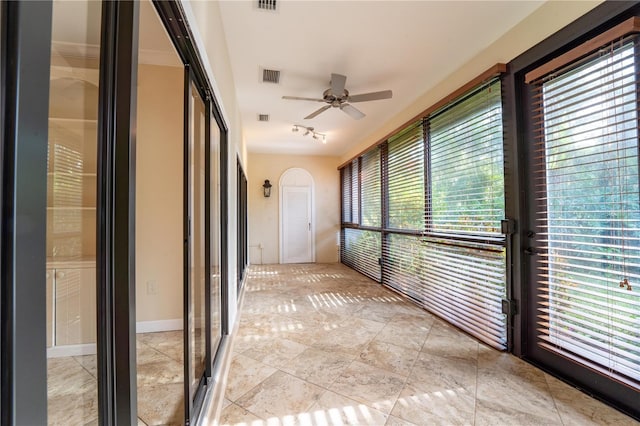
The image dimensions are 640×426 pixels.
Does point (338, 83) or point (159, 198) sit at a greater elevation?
point (338, 83)

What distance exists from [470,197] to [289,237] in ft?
15.2

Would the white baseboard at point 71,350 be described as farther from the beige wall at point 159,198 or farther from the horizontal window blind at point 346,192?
the horizontal window blind at point 346,192

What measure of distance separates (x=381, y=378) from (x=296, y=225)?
495cm

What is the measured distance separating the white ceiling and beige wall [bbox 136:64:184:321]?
2.55 feet

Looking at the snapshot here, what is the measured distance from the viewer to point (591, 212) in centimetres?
174

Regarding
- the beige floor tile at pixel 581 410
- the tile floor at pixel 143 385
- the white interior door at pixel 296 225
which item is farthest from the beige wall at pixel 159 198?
the white interior door at pixel 296 225

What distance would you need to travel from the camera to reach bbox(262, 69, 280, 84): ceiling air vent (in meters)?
2.86

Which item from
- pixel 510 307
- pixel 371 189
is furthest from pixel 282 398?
pixel 371 189

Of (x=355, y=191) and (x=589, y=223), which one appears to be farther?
(x=355, y=191)

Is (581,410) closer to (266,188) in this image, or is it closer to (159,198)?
(159,198)

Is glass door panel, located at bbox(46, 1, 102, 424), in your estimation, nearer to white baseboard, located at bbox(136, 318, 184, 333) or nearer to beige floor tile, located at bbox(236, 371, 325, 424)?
beige floor tile, located at bbox(236, 371, 325, 424)

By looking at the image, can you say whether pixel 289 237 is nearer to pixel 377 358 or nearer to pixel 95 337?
pixel 377 358

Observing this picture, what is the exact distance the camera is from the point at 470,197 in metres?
2.63

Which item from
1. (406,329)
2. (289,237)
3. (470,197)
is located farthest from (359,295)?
(289,237)
